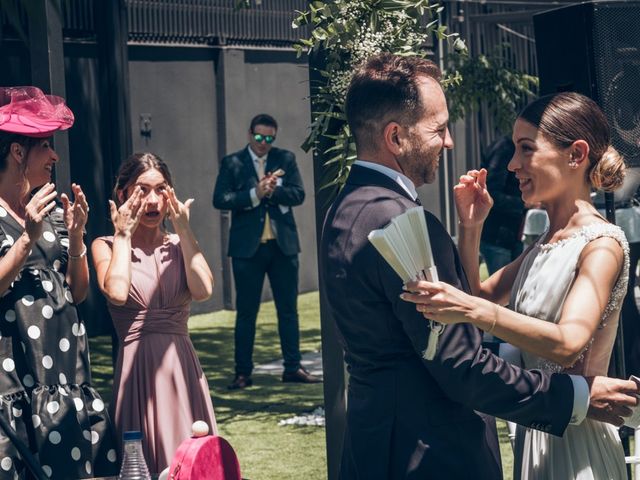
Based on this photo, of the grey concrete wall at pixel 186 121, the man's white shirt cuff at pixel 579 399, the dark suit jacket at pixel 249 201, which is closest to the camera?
the man's white shirt cuff at pixel 579 399

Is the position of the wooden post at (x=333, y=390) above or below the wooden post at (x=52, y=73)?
below

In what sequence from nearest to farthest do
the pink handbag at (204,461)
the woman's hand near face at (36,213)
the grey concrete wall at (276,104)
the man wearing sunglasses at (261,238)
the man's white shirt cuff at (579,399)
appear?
the man's white shirt cuff at (579,399), the pink handbag at (204,461), the woman's hand near face at (36,213), the man wearing sunglasses at (261,238), the grey concrete wall at (276,104)

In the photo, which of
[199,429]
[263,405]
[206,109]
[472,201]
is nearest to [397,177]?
[472,201]

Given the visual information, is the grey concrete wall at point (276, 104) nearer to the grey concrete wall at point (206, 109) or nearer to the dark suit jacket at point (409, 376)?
the grey concrete wall at point (206, 109)

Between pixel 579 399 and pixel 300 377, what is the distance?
6033mm

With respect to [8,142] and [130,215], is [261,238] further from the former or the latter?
[8,142]

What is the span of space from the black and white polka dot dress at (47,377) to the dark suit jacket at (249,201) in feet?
14.9

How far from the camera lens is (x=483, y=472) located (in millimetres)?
2994

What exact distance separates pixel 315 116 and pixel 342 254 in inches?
73.2

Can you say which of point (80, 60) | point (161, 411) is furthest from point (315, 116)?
point (80, 60)

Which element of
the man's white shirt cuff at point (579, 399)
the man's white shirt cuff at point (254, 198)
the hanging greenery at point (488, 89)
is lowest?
the man's white shirt cuff at point (579, 399)

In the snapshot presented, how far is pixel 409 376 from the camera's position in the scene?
2.93 m

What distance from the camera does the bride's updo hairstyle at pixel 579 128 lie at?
330 cm

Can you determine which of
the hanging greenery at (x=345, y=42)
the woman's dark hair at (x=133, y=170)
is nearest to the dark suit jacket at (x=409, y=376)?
the hanging greenery at (x=345, y=42)
